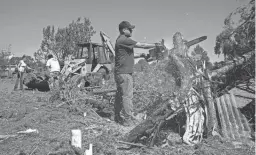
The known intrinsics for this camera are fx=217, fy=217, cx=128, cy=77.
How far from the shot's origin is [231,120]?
3.59m

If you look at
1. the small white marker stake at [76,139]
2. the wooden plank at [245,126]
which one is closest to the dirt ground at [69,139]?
the small white marker stake at [76,139]

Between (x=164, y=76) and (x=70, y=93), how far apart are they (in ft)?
8.15

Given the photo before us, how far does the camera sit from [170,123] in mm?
3812

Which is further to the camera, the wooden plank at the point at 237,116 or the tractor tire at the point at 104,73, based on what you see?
the tractor tire at the point at 104,73

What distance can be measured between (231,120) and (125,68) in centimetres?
214

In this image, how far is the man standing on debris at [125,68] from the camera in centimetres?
430

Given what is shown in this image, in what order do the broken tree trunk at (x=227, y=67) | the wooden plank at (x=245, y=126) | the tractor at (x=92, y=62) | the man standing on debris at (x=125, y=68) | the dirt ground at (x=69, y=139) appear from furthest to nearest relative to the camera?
the tractor at (x=92, y=62) < the man standing on debris at (x=125, y=68) < the broken tree trunk at (x=227, y=67) < the wooden plank at (x=245, y=126) < the dirt ground at (x=69, y=139)

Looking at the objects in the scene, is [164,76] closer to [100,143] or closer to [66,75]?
[100,143]

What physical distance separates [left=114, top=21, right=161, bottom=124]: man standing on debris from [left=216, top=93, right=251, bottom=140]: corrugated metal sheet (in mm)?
1621

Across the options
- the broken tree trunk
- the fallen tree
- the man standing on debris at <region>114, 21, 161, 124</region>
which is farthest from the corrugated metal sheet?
the man standing on debris at <region>114, 21, 161, 124</region>

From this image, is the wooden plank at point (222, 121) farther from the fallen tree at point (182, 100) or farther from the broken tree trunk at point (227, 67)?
the broken tree trunk at point (227, 67)

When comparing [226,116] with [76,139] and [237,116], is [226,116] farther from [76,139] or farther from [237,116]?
[76,139]

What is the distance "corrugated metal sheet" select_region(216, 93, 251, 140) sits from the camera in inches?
130

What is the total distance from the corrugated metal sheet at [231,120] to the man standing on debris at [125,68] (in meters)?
1.62
